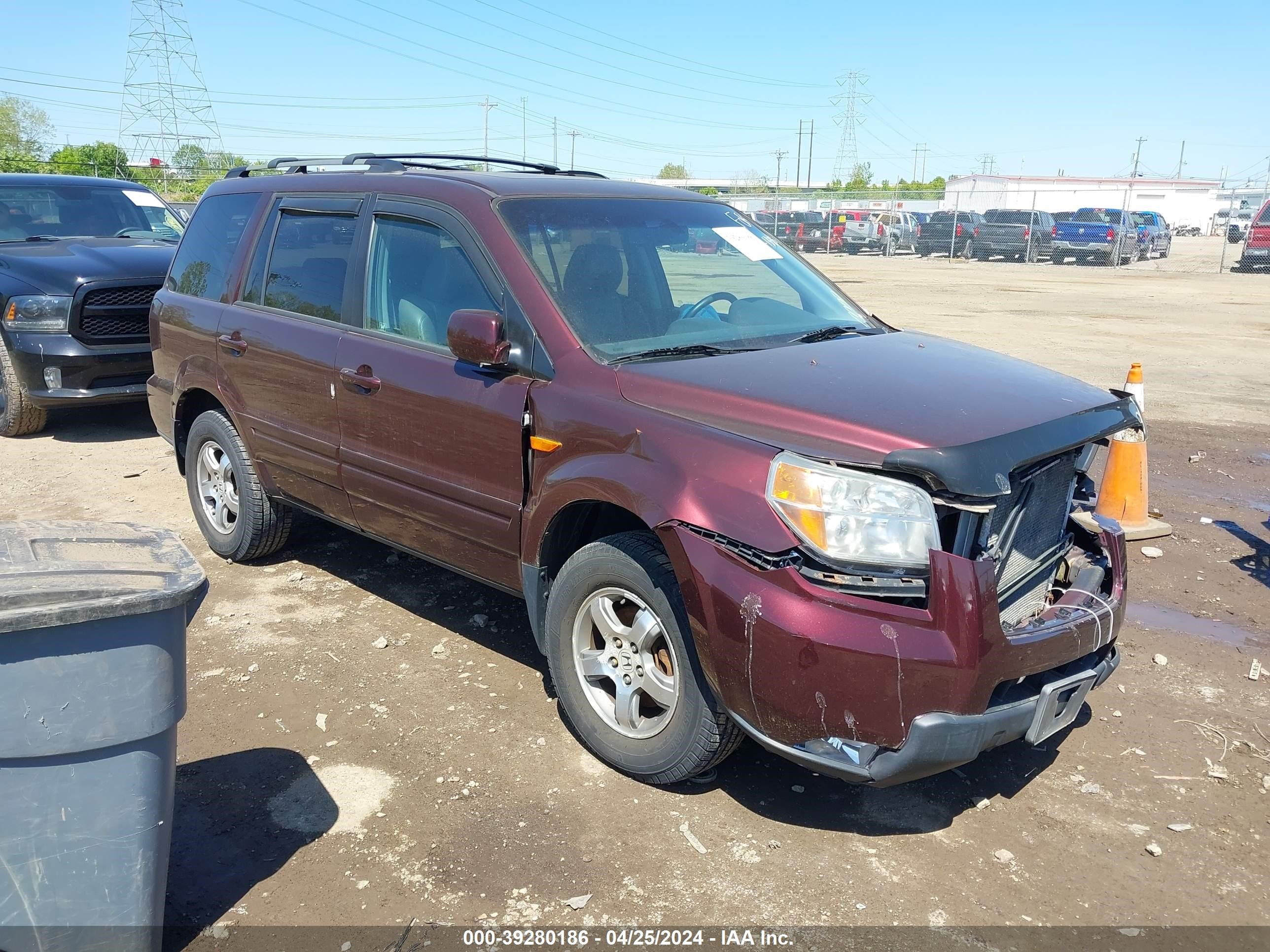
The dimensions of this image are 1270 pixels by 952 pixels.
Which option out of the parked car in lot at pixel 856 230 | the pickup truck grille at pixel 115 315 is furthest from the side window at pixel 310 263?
the parked car in lot at pixel 856 230

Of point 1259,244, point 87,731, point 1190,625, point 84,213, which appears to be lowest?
point 1190,625

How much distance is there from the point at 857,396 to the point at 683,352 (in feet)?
2.50

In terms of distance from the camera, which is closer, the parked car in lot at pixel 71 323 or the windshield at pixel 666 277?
the windshield at pixel 666 277

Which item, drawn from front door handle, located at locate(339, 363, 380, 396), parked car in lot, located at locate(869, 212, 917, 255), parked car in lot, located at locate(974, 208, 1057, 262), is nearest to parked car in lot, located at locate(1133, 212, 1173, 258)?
parked car in lot, located at locate(974, 208, 1057, 262)

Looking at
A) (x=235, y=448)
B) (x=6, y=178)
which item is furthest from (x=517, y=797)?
(x=6, y=178)

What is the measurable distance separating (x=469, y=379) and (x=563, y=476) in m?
0.64

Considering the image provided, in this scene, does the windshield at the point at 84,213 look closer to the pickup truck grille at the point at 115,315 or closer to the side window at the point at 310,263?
the pickup truck grille at the point at 115,315

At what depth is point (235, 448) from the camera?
5109 millimetres

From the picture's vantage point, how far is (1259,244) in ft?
93.9

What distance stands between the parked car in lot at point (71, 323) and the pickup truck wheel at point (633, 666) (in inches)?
229

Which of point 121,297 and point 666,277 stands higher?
point 666,277

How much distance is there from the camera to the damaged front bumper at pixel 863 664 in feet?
8.80

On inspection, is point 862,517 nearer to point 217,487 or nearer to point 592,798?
point 592,798

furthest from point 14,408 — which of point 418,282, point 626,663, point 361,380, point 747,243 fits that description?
point 626,663
